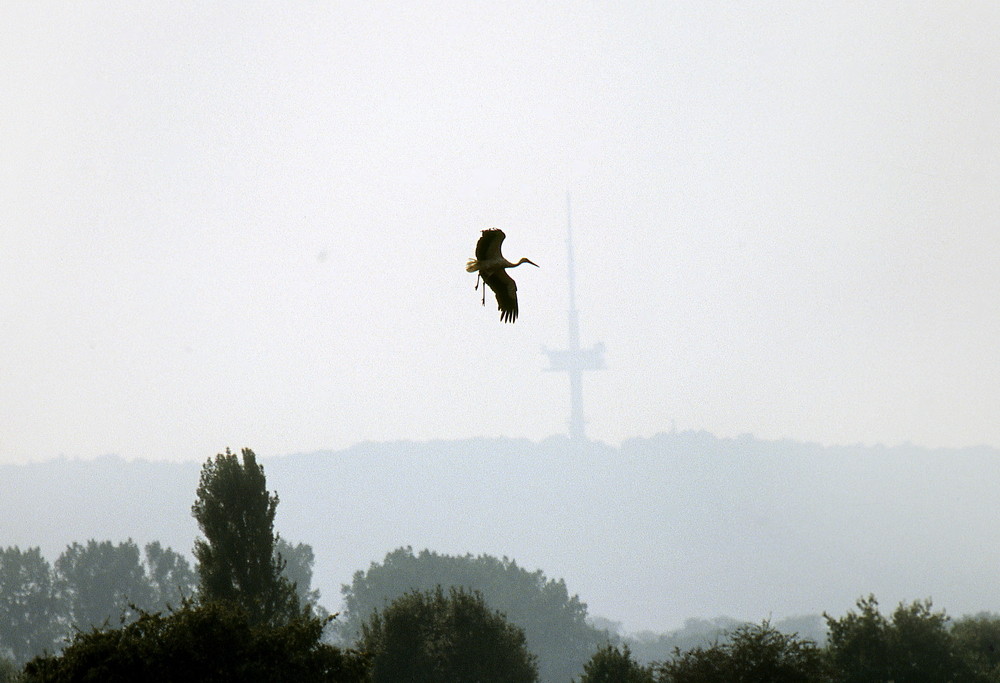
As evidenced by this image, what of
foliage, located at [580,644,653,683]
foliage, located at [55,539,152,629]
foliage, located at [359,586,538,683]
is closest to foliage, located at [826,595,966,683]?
foliage, located at [580,644,653,683]

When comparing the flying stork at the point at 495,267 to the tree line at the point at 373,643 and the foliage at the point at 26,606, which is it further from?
the foliage at the point at 26,606

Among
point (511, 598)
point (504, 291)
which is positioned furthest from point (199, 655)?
point (511, 598)

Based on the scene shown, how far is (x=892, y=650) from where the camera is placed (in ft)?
155

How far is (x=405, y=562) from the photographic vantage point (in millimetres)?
129375

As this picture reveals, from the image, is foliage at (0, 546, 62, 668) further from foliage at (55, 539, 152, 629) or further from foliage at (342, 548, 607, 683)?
foliage at (342, 548, 607, 683)

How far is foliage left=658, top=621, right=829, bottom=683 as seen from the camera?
39000 mm

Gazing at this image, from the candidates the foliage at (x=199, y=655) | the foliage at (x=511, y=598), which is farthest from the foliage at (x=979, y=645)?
the foliage at (x=511, y=598)

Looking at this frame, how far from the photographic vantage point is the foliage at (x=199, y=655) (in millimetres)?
24297

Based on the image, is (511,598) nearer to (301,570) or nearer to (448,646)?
(301,570)

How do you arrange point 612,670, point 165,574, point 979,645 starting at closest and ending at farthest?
1. point 612,670
2. point 979,645
3. point 165,574

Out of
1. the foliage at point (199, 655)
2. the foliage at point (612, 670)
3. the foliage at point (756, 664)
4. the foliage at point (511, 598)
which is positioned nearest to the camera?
the foliage at point (199, 655)

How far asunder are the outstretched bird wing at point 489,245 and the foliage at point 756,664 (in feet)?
91.9

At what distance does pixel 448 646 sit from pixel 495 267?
31.6 metres

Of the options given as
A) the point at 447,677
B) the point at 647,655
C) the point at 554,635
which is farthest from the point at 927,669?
the point at 647,655
